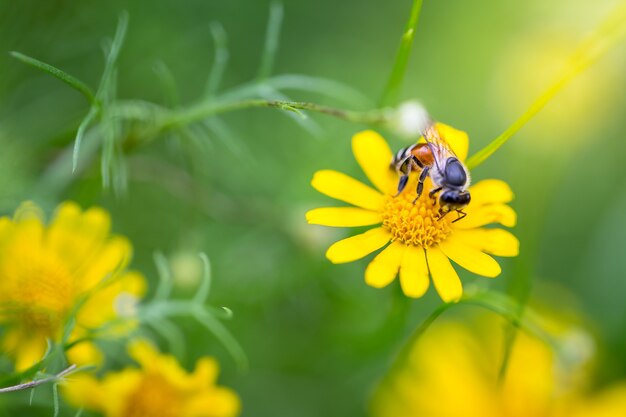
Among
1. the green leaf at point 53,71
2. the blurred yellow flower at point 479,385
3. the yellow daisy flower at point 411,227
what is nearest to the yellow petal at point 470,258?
the yellow daisy flower at point 411,227

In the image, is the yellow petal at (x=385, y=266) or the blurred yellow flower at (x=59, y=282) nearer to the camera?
the yellow petal at (x=385, y=266)

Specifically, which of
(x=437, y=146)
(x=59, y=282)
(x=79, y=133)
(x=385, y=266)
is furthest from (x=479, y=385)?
(x=79, y=133)

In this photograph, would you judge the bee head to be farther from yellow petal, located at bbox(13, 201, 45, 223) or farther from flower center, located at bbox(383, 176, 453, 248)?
yellow petal, located at bbox(13, 201, 45, 223)

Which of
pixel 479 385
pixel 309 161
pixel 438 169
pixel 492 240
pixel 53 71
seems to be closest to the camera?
pixel 53 71

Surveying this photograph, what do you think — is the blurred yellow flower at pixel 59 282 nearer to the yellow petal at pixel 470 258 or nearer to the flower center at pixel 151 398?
the flower center at pixel 151 398

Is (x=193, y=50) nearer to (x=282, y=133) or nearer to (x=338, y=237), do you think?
(x=282, y=133)

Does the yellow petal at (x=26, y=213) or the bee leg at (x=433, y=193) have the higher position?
the bee leg at (x=433, y=193)

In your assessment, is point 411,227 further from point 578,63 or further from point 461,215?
point 578,63
